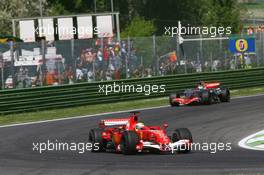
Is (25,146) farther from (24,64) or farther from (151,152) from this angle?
(24,64)

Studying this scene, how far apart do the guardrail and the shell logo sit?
5.03ft

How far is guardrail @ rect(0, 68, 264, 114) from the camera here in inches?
941

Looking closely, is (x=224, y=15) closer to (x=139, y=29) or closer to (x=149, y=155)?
(x=139, y=29)

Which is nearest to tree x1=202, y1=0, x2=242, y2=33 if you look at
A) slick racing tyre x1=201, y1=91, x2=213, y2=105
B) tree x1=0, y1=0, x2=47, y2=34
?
tree x1=0, y1=0, x2=47, y2=34

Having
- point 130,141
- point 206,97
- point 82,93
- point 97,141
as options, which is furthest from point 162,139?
point 82,93

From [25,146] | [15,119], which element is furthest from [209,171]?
[15,119]

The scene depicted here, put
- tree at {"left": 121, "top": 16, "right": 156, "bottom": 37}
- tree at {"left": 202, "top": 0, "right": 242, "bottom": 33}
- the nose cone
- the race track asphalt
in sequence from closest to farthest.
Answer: the race track asphalt
the nose cone
tree at {"left": 202, "top": 0, "right": 242, "bottom": 33}
tree at {"left": 121, "top": 16, "right": 156, "bottom": 37}

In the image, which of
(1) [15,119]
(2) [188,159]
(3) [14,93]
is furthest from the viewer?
(3) [14,93]

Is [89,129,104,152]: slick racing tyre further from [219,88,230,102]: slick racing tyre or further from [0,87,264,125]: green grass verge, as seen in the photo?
[219,88,230,102]: slick racing tyre

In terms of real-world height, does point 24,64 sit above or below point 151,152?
above

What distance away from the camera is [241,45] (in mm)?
33500

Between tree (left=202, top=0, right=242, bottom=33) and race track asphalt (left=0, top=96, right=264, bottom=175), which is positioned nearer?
race track asphalt (left=0, top=96, right=264, bottom=175)

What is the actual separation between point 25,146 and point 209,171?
18.0 feet

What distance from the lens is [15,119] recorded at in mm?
22344
